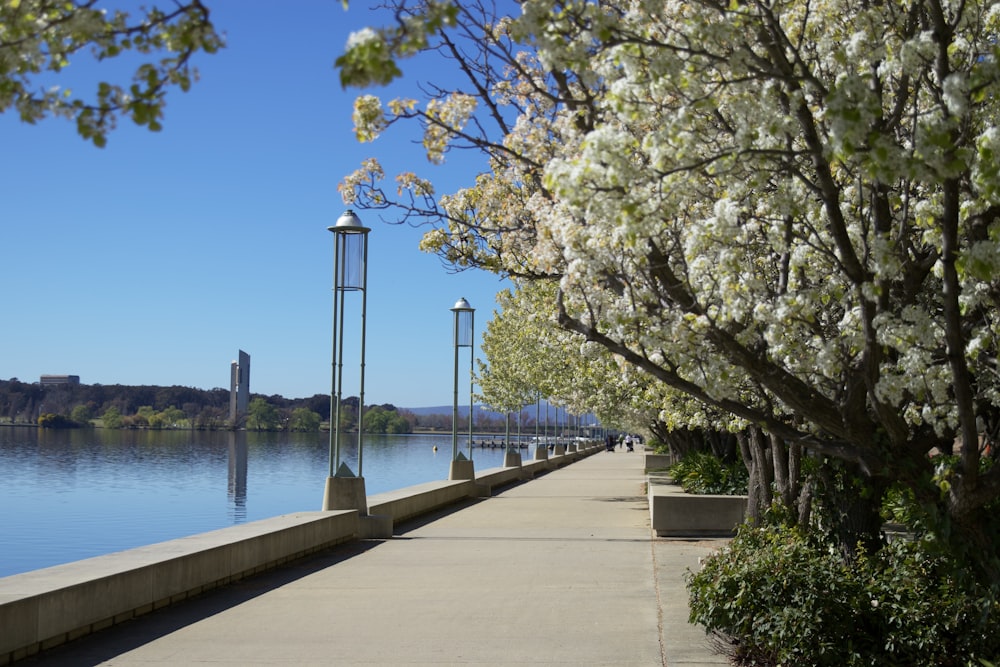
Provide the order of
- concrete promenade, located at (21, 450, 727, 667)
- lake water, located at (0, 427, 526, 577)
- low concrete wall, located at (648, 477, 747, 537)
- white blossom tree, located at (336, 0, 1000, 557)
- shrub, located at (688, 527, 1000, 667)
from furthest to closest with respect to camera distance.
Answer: lake water, located at (0, 427, 526, 577), low concrete wall, located at (648, 477, 747, 537), concrete promenade, located at (21, 450, 727, 667), shrub, located at (688, 527, 1000, 667), white blossom tree, located at (336, 0, 1000, 557)

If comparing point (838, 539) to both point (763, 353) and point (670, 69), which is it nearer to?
point (763, 353)

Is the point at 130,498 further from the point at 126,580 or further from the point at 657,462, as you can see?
the point at 126,580

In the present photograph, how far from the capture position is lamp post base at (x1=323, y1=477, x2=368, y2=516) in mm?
18172

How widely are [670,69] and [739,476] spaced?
17.4m

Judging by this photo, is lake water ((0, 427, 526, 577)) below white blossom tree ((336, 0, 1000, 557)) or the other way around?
below

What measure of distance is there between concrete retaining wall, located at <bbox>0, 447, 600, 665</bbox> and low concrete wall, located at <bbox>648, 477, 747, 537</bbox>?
466 centimetres

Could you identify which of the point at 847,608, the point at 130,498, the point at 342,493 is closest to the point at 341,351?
the point at 342,493

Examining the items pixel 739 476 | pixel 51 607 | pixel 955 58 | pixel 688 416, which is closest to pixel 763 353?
pixel 955 58

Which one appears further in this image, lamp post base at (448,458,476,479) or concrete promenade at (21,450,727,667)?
lamp post base at (448,458,476,479)

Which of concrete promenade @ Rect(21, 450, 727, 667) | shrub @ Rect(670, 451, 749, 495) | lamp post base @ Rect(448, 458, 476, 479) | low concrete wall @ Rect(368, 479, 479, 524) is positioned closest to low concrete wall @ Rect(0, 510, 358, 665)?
concrete promenade @ Rect(21, 450, 727, 667)

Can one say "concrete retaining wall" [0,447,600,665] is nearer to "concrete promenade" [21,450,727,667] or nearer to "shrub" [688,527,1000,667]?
"concrete promenade" [21,450,727,667]

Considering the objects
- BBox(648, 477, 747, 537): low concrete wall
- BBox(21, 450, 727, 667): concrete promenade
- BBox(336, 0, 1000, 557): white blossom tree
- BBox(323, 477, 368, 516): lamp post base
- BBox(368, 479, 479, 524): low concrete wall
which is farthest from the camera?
BBox(368, 479, 479, 524): low concrete wall

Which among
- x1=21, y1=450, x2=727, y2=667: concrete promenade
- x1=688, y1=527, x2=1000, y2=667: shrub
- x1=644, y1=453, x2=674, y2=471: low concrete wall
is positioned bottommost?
x1=21, y1=450, x2=727, y2=667: concrete promenade

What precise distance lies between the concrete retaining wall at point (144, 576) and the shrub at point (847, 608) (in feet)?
17.3
